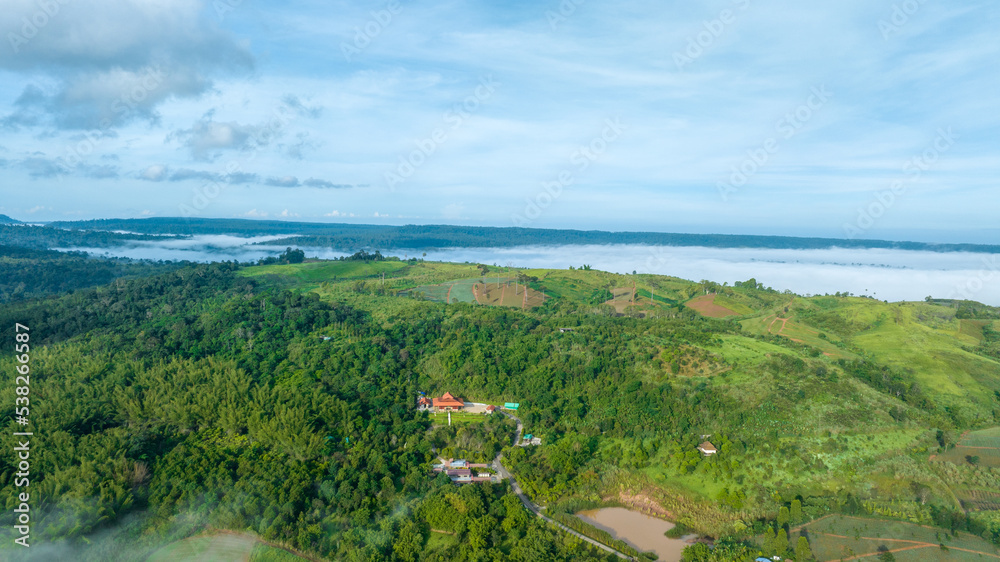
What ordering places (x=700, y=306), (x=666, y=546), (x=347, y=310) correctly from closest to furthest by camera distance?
(x=666, y=546) < (x=347, y=310) < (x=700, y=306)

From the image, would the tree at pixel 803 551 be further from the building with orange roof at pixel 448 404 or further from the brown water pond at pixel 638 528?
the building with orange roof at pixel 448 404

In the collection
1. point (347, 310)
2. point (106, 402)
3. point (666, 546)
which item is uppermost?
point (347, 310)

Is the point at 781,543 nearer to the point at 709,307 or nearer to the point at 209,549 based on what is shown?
the point at 209,549

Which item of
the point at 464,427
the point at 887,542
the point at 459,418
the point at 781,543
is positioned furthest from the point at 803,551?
the point at 459,418

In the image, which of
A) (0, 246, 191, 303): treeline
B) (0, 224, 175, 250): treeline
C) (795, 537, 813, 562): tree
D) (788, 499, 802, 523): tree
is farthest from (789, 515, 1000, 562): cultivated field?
(0, 224, 175, 250): treeline

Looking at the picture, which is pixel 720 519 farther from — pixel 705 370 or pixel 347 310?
pixel 347 310

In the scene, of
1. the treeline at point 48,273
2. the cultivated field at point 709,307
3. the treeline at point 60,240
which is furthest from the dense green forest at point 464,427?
the treeline at point 60,240

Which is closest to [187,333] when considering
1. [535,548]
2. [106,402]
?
[106,402]
